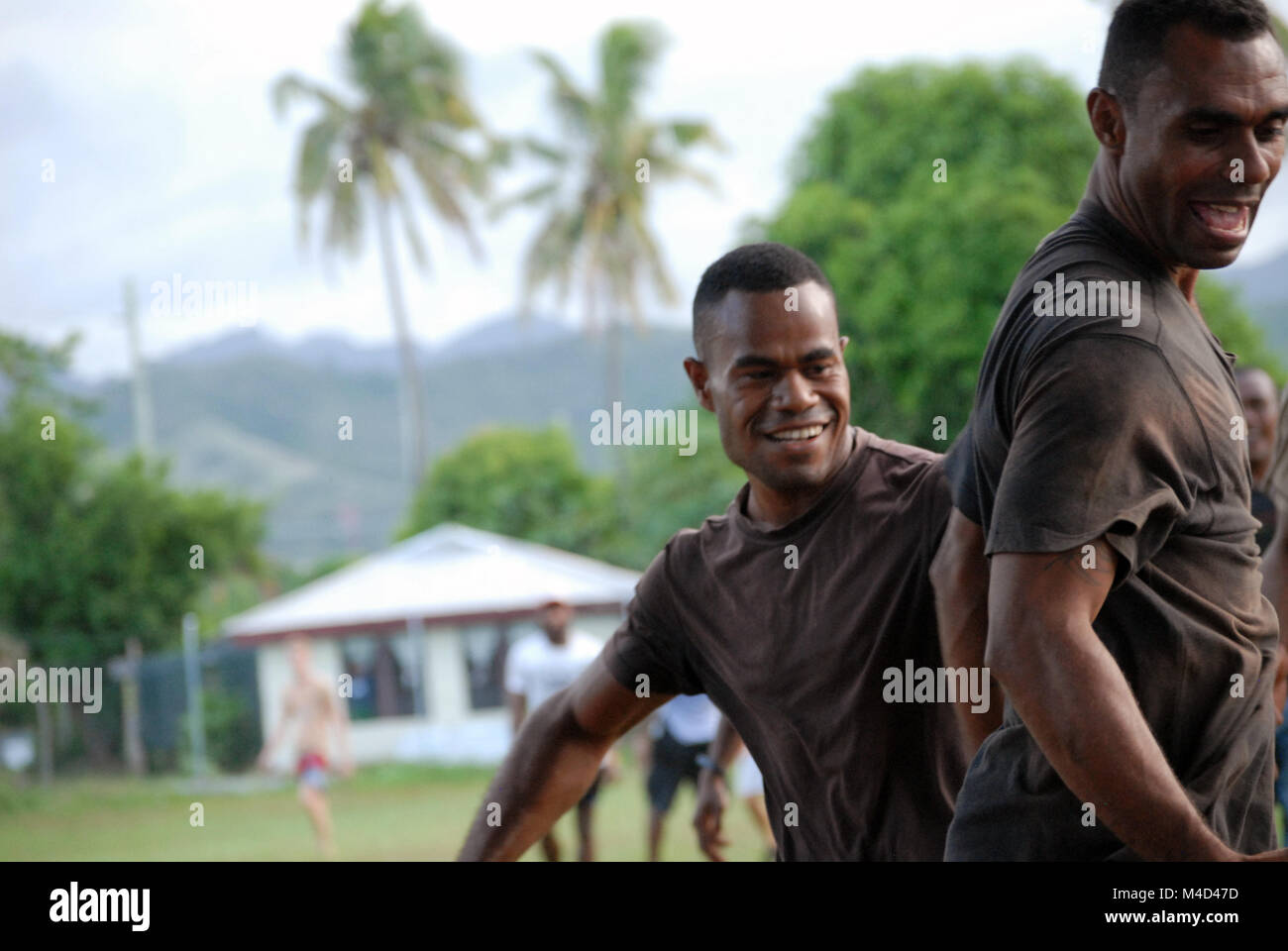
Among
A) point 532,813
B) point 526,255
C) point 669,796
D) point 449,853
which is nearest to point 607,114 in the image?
point 526,255

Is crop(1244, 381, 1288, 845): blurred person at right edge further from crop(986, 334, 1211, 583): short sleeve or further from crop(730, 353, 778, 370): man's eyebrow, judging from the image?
crop(986, 334, 1211, 583): short sleeve

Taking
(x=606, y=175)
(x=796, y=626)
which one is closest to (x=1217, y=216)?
(x=796, y=626)

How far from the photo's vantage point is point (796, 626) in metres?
2.33

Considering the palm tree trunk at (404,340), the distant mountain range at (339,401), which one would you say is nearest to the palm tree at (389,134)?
the palm tree trunk at (404,340)

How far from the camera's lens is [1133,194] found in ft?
5.80

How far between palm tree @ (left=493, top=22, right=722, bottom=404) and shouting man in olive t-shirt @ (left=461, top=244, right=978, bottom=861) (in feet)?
79.1

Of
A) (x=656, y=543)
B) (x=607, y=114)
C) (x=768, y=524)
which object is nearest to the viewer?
(x=768, y=524)

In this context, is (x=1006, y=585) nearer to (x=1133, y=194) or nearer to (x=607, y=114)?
(x=1133, y=194)

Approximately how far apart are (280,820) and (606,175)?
52.2ft

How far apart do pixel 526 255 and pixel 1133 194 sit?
2536 centimetres

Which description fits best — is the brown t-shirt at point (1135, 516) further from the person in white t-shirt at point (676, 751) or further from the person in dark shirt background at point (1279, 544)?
the person in white t-shirt at point (676, 751)

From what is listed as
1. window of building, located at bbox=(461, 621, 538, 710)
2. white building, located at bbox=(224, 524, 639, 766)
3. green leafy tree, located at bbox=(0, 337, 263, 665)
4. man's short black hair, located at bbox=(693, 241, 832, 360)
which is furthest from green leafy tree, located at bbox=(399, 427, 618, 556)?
man's short black hair, located at bbox=(693, 241, 832, 360)

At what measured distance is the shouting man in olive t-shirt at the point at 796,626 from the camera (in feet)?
7.40
